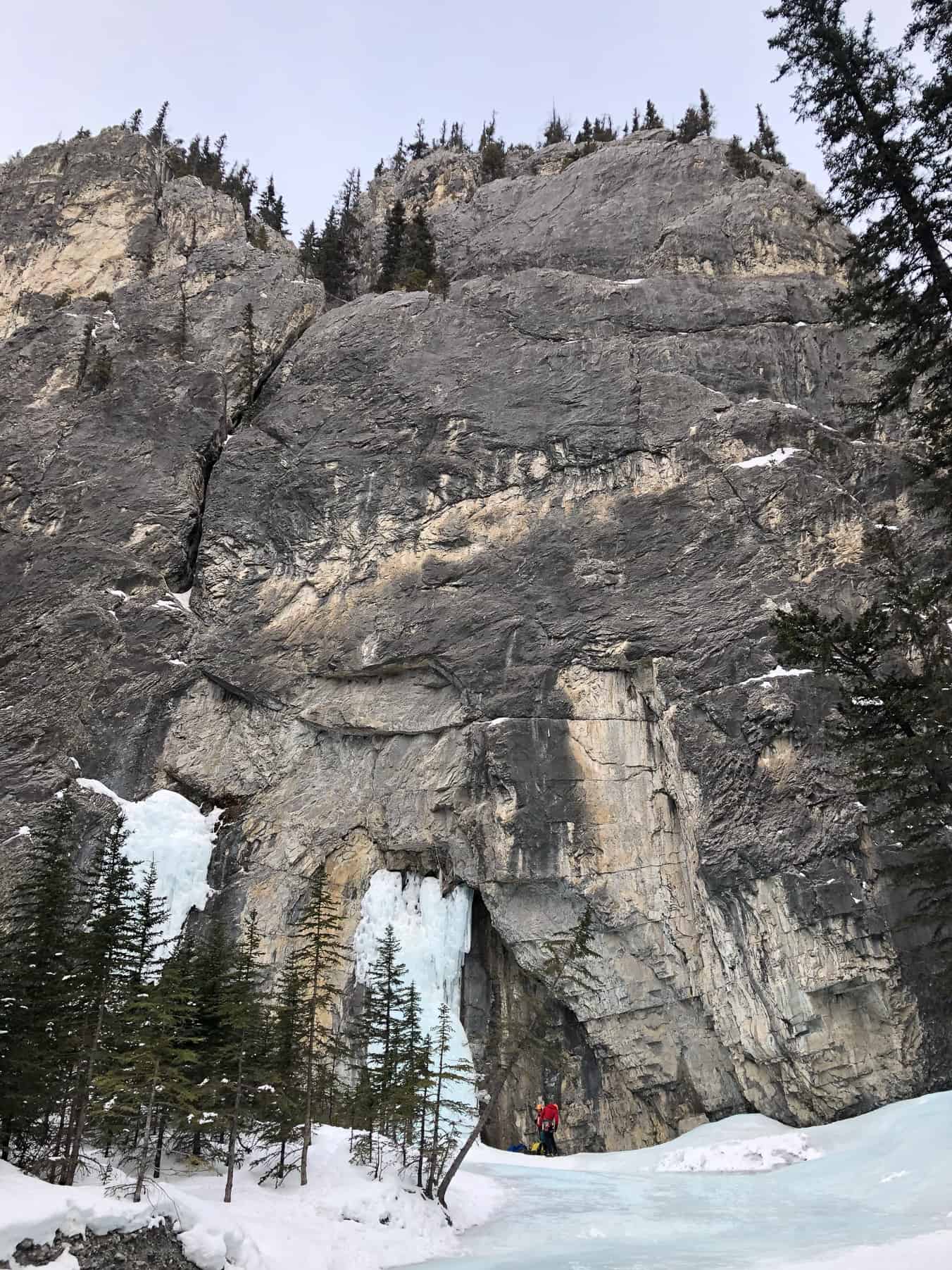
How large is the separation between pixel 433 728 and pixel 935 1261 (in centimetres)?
1732

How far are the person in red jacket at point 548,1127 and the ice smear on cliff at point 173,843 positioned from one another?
388 inches

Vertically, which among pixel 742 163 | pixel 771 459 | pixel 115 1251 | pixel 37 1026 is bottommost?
pixel 115 1251

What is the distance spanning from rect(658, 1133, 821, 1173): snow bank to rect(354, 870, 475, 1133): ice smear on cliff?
5.89m

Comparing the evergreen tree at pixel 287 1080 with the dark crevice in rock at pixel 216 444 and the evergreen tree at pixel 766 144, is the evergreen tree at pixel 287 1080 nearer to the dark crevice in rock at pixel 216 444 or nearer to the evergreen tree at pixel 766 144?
the dark crevice in rock at pixel 216 444

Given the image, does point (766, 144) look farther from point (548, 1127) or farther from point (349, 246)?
point (548, 1127)

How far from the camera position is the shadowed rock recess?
18.7 metres

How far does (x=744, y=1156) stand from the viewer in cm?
1572

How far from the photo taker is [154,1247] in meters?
8.60

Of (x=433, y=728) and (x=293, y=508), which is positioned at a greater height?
(x=293, y=508)

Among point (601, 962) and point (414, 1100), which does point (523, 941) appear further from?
point (414, 1100)

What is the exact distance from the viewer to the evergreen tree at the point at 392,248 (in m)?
37.8

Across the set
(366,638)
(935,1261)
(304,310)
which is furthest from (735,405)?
(935,1261)

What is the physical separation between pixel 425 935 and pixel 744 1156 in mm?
8917

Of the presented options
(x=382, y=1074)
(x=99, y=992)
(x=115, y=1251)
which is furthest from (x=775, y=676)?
(x=115, y=1251)
